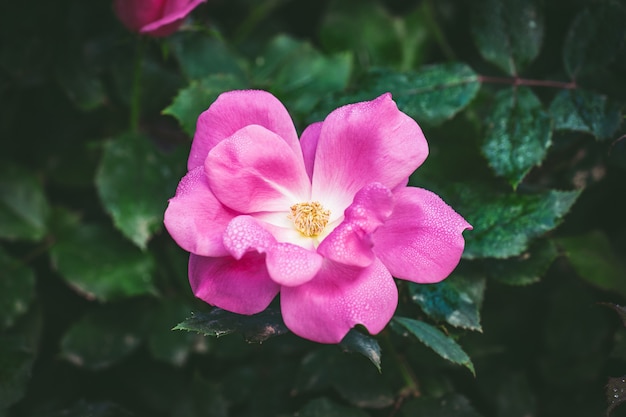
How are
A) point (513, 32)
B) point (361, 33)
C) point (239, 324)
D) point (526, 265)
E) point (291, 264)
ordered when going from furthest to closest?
point (361, 33) → point (513, 32) → point (526, 265) → point (239, 324) → point (291, 264)

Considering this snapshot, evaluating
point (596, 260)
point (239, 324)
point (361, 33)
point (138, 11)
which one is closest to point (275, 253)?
point (239, 324)

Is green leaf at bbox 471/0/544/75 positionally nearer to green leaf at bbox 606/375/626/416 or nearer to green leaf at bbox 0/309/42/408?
green leaf at bbox 606/375/626/416

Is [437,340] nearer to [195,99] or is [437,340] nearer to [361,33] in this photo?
[195,99]

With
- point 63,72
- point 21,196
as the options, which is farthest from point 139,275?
point 63,72

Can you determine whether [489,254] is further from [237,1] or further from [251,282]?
[237,1]

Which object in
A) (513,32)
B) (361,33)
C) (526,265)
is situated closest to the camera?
(526,265)

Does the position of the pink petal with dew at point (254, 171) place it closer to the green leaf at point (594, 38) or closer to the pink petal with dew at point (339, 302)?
the pink petal with dew at point (339, 302)
